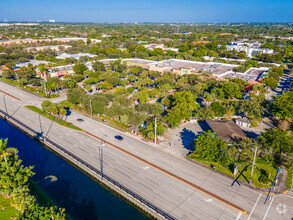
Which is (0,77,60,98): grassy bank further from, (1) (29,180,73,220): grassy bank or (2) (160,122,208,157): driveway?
(2) (160,122,208,157): driveway

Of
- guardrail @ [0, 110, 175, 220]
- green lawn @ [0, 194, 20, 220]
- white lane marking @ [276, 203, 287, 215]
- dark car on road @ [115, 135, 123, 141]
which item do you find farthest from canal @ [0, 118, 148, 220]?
white lane marking @ [276, 203, 287, 215]

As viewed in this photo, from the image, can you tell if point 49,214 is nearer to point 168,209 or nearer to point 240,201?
point 168,209

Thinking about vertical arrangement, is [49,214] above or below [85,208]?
above

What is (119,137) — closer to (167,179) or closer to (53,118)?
(167,179)

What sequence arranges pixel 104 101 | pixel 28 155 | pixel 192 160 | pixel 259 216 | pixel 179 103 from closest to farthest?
pixel 259 216 < pixel 192 160 < pixel 28 155 < pixel 179 103 < pixel 104 101

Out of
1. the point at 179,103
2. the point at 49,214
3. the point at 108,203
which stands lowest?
the point at 108,203

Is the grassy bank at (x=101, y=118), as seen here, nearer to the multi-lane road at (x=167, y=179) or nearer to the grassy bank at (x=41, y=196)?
the multi-lane road at (x=167, y=179)

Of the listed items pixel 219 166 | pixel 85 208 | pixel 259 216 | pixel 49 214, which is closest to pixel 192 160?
pixel 219 166

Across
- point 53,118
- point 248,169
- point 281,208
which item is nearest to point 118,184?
point 248,169

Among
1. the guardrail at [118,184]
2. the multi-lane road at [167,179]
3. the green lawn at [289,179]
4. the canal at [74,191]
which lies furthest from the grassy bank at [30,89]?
the green lawn at [289,179]
